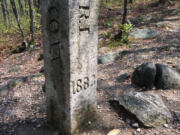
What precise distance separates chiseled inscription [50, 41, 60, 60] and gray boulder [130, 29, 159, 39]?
626 cm

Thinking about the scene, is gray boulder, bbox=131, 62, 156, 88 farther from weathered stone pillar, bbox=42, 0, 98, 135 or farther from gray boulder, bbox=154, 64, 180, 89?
weathered stone pillar, bbox=42, 0, 98, 135

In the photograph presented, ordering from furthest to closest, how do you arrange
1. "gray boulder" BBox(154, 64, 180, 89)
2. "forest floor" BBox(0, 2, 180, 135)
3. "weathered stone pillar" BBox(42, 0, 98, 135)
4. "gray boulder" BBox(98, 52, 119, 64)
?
"gray boulder" BBox(98, 52, 119, 64) → "gray boulder" BBox(154, 64, 180, 89) → "forest floor" BBox(0, 2, 180, 135) → "weathered stone pillar" BBox(42, 0, 98, 135)

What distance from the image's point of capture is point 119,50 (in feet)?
22.9

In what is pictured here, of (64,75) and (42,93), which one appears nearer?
(64,75)

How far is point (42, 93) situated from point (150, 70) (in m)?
2.99

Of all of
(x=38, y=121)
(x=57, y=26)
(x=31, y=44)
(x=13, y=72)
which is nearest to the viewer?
(x=57, y=26)

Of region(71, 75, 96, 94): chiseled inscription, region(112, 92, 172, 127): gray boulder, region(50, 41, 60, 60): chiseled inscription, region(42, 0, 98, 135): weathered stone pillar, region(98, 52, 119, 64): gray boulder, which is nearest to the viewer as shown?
region(42, 0, 98, 135): weathered stone pillar

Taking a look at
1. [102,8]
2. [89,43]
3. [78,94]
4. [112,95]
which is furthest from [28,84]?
[102,8]

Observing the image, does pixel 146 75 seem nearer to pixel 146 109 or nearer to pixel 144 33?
pixel 146 109

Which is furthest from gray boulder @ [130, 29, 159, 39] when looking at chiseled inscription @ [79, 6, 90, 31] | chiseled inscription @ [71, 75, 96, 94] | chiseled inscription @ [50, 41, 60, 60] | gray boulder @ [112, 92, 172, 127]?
chiseled inscription @ [50, 41, 60, 60]

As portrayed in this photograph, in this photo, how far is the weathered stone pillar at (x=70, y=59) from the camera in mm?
2281

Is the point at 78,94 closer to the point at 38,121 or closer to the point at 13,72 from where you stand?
the point at 38,121

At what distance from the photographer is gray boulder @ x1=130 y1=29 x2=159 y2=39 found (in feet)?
25.9

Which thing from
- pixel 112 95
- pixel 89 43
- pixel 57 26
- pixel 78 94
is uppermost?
pixel 57 26
